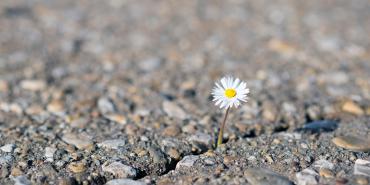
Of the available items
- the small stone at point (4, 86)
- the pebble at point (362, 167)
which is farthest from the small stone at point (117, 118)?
the pebble at point (362, 167)

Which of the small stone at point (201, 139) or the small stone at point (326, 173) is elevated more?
the small stone at point (201, 139)

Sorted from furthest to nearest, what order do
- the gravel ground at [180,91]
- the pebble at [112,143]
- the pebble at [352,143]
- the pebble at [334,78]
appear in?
1. the pebble at [334,78]
2. the pebble at [112,143]
3. the pebble at [352,143]
4. the gravel ground at [180,91]

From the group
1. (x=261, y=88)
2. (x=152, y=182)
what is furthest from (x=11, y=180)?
(x=261, y=88)

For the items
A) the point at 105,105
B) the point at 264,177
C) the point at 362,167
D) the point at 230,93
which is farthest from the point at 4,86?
the point at 362,167

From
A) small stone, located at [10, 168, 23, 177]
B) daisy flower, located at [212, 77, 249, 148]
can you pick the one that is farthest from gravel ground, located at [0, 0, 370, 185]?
daisy flower, located at [212, 77, 249, 148]

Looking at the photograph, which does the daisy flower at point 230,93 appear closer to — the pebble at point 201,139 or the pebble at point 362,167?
the pebble at point 201,139

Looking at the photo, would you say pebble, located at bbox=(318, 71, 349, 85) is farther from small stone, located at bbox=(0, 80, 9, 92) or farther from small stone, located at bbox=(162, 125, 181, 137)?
small stone, located at bbox=(0, 80, 9, 92)
